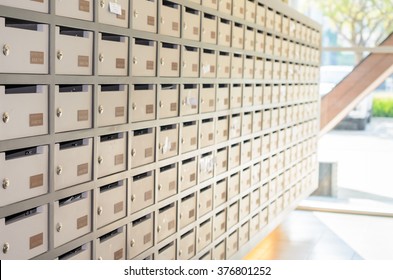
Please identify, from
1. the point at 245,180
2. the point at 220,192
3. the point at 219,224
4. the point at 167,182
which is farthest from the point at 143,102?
the point at 245,180

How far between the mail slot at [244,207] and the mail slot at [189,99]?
117 cm

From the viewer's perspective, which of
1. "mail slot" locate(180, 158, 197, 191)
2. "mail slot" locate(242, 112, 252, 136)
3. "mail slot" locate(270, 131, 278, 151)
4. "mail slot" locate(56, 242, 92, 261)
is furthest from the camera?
"mail slot" locate(270, 131, 278, 151)

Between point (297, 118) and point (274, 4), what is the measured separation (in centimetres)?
140

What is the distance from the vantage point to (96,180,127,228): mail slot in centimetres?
284

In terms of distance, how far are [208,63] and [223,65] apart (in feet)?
0.93

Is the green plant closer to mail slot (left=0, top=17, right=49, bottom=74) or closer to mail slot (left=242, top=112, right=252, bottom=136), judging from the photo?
mail slot (left=242, top=112, right=252, bottom=136)

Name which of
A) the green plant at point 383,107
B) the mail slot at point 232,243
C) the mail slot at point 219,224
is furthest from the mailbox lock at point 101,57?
the green plant at point 383,107

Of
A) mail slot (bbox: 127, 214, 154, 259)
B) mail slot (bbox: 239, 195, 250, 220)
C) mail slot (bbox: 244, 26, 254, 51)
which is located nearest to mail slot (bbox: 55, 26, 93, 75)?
mail slot (bbox: 127, 214, 154, 259)

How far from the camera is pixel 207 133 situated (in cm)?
402

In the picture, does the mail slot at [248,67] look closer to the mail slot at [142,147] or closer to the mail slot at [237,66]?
the mail slot at [237,66]

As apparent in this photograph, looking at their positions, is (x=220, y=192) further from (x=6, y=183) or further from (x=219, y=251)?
(x=6, y=183)

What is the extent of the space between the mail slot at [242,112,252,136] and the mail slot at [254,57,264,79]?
29 cm
